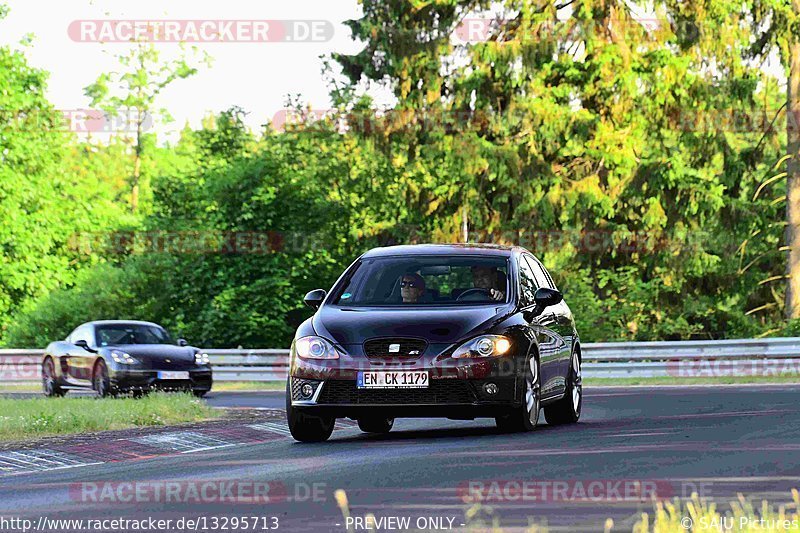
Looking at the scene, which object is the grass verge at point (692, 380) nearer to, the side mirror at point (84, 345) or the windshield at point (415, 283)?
the side mirror at point (84, 345)

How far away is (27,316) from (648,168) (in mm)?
18034

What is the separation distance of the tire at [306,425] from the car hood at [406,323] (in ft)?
2.30

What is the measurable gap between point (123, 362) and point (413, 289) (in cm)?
1286

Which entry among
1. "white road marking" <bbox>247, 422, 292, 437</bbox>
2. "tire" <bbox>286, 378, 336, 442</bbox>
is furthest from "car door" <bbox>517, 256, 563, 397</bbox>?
"white road marking" <bbox>247, 422, 292, 437</bbox>

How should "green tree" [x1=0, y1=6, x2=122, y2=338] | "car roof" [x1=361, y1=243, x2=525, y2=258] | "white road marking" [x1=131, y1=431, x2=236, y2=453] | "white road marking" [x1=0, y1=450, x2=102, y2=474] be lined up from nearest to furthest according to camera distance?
"white road marking" [x1=0, y1=450, x2=102, y2=474] < "white road marking" [x1=131, y1=431, x2=236, y2=453] < "car roof" [x1=361, y1=243, x2=525, y2=258] < "green tree" [x1=0, y1=6, x2=122, y2=338]

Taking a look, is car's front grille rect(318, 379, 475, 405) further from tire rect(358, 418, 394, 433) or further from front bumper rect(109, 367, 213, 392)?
front bumper rect(109, 367, 213, 392)

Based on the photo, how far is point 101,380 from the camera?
2808cm

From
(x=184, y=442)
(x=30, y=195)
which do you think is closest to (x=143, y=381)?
(x=184, y=442)

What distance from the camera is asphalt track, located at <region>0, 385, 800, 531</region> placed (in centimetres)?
949

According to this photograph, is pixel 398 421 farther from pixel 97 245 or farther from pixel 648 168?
pixel 97 245

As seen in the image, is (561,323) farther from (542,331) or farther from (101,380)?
(101,380)

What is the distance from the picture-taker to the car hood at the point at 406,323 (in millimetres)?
14633

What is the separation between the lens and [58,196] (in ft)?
208

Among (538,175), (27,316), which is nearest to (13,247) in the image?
(27,316)
